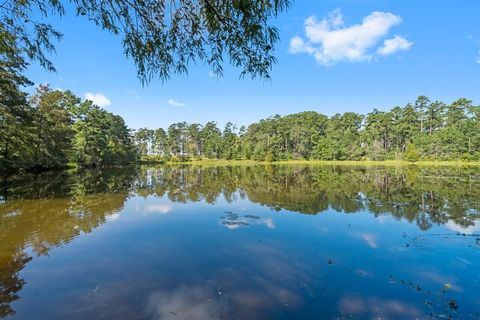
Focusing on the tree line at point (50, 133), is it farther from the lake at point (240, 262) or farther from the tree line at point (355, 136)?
the tree line at point (355, 136)

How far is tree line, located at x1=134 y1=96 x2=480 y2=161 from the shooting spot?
196 feet

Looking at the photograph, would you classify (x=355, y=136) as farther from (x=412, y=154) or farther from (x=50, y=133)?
(x=50, y=133)

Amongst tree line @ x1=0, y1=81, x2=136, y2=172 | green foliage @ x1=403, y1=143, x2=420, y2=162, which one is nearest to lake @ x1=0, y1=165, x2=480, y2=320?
tree line @ x1=0, y1=81, x2=136, y2=172

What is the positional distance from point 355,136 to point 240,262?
7450 centimetres

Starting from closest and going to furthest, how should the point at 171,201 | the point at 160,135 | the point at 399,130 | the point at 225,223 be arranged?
the point at 225,223
the point at 171,201
the point at 399,130
the point at 160,135

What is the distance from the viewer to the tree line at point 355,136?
196ft

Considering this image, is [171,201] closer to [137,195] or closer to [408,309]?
[137,195]

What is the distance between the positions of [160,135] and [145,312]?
99.9 m

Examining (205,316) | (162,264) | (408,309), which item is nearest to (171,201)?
(162,264)

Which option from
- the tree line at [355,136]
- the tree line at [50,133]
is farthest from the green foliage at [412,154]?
the tree line at [50,133]

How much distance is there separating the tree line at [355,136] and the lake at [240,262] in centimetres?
5659

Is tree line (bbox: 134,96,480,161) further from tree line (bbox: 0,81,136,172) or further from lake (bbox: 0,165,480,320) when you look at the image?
lake (bbox: 0,165,480,320)

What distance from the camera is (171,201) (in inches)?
648

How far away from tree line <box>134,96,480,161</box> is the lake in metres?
56.6
